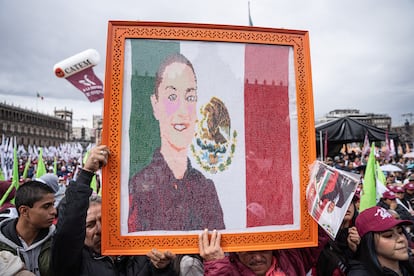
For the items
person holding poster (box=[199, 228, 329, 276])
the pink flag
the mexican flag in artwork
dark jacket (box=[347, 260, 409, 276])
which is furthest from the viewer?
the pink flag

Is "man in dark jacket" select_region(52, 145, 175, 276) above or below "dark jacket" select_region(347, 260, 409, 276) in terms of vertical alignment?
above

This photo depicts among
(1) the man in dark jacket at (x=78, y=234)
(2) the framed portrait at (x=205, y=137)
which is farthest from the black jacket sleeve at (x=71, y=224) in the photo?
(2) the framed portrait at (x=205, y=137)

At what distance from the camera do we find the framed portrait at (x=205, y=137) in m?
1.69

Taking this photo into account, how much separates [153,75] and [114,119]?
347 millimetres

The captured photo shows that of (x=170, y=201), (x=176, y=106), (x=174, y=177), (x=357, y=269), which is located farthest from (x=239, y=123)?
(x=357, y=269)

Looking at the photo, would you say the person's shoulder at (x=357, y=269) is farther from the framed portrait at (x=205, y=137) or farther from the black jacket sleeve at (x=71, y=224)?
the black jacket sleeve at (x=71, y=224)

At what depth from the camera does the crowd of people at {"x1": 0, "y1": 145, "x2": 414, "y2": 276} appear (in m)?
1.66

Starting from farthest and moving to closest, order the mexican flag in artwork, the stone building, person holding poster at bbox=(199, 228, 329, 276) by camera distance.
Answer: the stone building → the mexican flag in artwork → person holding poster at bbox=(199, 228, 329, 276)

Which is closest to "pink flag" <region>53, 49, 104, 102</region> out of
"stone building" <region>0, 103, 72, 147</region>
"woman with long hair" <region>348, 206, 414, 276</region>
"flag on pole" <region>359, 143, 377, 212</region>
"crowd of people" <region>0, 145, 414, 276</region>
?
"crowd of people" <region>0, 145, 414, 276</region>

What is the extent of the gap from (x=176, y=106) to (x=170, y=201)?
0.56 metres

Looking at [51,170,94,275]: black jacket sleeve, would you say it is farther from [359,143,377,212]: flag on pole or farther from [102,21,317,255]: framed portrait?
[359,143,377,212]: flag on pole

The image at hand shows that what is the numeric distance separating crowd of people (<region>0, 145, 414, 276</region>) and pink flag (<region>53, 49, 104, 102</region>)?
574 centimetres

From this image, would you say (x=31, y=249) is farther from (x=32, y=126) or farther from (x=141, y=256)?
(x=32, y=126)

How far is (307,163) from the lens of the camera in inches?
71.4
